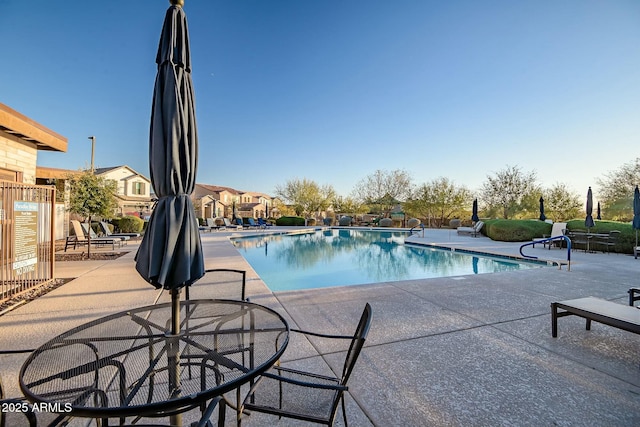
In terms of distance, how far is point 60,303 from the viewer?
3.71 metres

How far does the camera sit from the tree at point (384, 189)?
27.5 metres

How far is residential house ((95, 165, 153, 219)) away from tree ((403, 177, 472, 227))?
23810 mm

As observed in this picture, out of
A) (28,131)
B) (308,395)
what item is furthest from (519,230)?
(28,131)

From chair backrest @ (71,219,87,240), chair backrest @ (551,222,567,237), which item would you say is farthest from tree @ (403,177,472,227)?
chair backrest @ (71,219,87,240)

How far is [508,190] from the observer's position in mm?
22016

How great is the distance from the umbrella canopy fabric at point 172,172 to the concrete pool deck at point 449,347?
104 centimetres

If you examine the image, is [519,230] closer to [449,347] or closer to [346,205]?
[449,347]

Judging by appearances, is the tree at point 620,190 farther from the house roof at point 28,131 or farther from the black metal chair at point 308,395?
the house roof at point 28,131

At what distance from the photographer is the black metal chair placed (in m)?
1.30

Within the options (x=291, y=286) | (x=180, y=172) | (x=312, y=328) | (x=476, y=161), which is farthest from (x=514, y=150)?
(x=180, y=172)

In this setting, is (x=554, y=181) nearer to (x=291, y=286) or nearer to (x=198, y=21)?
(x=291, y=286)

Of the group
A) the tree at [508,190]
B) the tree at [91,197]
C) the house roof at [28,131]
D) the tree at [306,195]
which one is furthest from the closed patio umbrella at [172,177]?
the tree at [306,195]

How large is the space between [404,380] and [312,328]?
1.17 m

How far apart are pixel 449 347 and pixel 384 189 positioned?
89.4 feet
